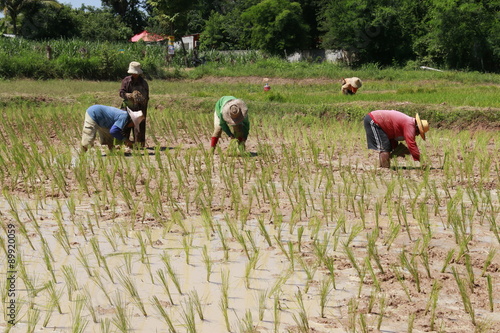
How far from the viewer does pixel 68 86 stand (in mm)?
14875

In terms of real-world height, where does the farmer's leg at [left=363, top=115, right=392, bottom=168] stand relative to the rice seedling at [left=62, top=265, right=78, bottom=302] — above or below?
above

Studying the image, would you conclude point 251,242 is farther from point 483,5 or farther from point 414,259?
point 483,5

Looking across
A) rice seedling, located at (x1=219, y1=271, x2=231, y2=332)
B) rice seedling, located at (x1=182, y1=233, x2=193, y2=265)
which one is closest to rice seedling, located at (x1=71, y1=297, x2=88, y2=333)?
rice seedling, located at (x1=219, y1=271, x2=231, y2=332)

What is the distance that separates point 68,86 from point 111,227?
11688 mm

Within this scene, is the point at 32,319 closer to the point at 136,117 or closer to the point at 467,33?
the point at 136,117

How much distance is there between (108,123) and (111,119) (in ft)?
0.17

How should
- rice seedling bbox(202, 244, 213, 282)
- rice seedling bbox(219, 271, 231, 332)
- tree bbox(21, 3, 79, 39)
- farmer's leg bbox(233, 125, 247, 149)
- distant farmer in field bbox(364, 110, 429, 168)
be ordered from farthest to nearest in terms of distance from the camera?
Result: tree bbox(21, 3, 79, 39), farmer's leg bbox(233, 125, 247, 149), distant farmer in field bbox(364, 110, 429, 168), rice seedling bbox(202, 244, 213, 282), rice seedling bbox(219, 271, 231, 332)

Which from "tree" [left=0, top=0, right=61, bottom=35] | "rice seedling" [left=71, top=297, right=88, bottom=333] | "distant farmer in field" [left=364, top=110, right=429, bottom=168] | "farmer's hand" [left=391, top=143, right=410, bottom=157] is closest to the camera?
"rice seedling" [left=71, top=297, right=88, bottom=333]

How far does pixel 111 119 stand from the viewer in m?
6.51

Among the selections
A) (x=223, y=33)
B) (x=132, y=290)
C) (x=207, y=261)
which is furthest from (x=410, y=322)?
(x=223, y=33)

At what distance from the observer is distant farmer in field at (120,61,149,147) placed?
6629 millimetres

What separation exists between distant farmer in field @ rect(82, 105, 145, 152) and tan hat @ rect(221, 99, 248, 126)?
102 centimetres

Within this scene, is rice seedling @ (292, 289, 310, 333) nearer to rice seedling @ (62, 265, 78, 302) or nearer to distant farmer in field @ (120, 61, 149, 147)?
rice seedling @ (62, 265, 78, 302)

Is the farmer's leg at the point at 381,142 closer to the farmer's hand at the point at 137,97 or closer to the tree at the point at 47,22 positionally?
the farmer's hand at the point at 137,97
